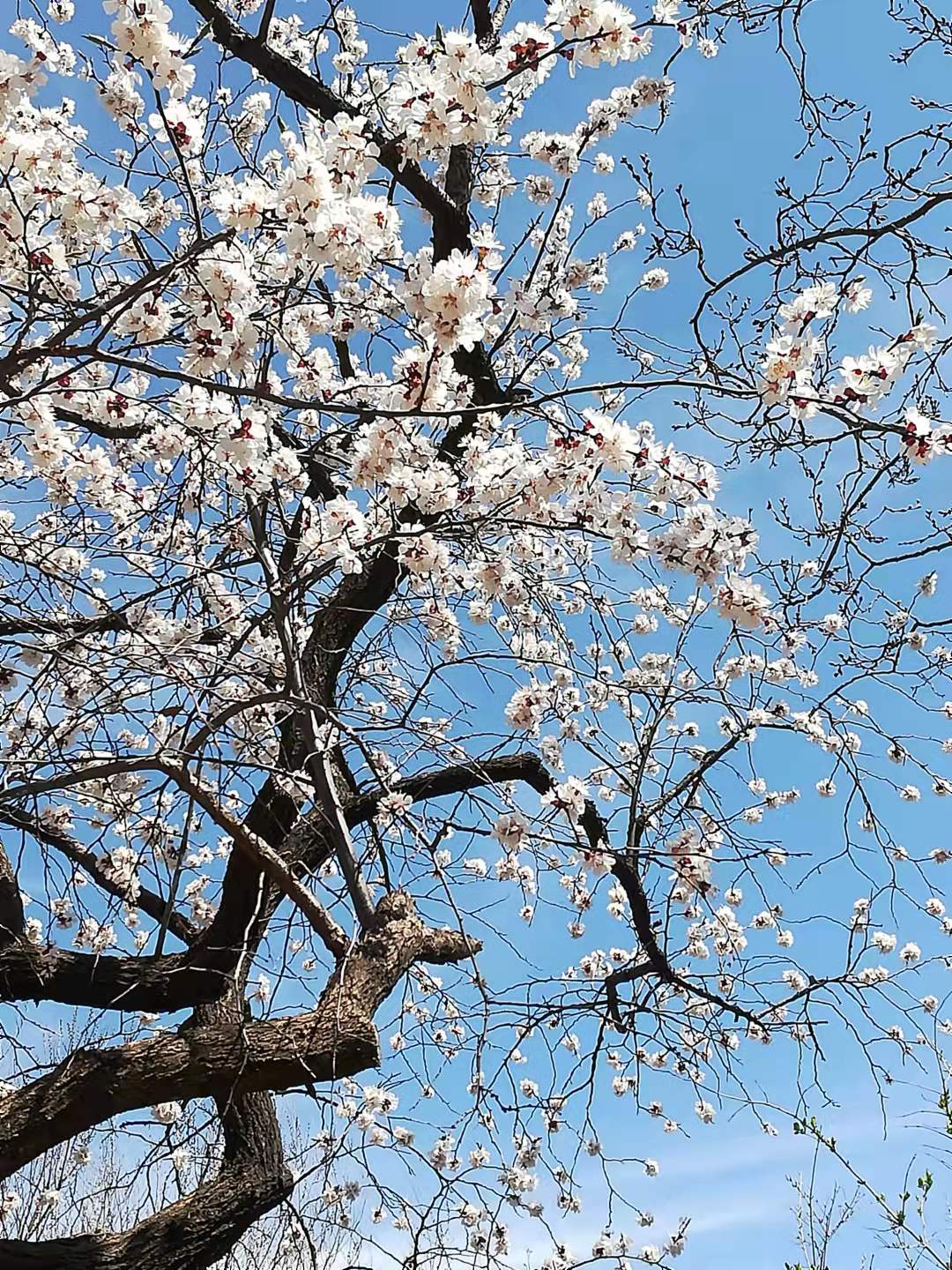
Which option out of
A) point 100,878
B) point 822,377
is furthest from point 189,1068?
point 822,377

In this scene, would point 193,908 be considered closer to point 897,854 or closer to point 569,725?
point 569,725

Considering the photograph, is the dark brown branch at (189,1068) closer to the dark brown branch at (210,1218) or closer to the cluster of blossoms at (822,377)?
the dark brown branch at (210,1218)

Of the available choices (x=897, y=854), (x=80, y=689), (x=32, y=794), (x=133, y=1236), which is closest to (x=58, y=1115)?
(x=133, y=1236)

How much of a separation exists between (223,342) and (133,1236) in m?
2.30

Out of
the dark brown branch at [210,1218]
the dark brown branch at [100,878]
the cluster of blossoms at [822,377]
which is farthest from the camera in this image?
the dark brown branch at [100,878]

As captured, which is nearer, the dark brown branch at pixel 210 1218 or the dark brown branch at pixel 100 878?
the dark brown branch at pixel 210 1218

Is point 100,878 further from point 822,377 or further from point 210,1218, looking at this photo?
point 822,377

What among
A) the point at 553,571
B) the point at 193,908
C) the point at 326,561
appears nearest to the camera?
the point at 326,561

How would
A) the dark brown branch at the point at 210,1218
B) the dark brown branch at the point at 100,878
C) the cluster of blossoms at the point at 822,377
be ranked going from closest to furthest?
the cluster of blossoms at the point at 822,377 → the dark brown branch at the point at 210,1218 → the dark brown branch at the point at 100,878

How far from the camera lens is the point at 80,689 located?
129 inches

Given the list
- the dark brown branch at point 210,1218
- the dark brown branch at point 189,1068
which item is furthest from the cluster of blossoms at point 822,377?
the dark brown branch at point 210,1218

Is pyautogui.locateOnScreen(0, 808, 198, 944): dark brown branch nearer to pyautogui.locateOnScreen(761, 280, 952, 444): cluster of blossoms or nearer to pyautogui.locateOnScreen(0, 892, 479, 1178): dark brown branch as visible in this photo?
pyautogui.locateOnScreen(0, 892, 479, 1178): dark brown branch

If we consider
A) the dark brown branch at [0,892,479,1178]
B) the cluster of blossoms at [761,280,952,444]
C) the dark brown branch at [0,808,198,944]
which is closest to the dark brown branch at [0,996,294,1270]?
the dark brown branch at [0,892,479,1178]

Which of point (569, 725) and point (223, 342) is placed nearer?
point (223, 342)
